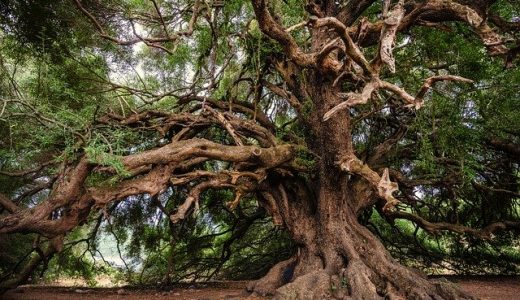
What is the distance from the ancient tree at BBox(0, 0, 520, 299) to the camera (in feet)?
13.8

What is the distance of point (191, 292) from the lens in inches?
289

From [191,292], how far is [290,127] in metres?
3.52

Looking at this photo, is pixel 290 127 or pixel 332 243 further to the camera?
pixel 290 127

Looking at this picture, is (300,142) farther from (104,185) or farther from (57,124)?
(57,124)

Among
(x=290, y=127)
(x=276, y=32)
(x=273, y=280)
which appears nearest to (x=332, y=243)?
(x=273, y=280)

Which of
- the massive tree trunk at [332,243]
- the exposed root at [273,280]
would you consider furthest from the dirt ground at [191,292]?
the massive tree trunk at [332,243]

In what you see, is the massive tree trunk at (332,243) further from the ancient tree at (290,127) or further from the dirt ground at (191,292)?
the dirt ground at (191,292)

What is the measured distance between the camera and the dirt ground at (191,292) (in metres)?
6.43

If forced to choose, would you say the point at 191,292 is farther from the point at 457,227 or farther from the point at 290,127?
the point at 457,227

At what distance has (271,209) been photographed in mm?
6289

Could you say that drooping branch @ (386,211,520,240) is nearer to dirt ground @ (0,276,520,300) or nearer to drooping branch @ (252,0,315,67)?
dirt ground @ (0,276,520,300)

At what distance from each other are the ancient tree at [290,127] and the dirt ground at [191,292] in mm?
1023

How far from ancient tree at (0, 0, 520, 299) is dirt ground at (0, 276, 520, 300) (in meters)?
Result: 1.02

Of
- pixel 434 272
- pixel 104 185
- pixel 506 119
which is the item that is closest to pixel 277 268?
pixel 104 185
